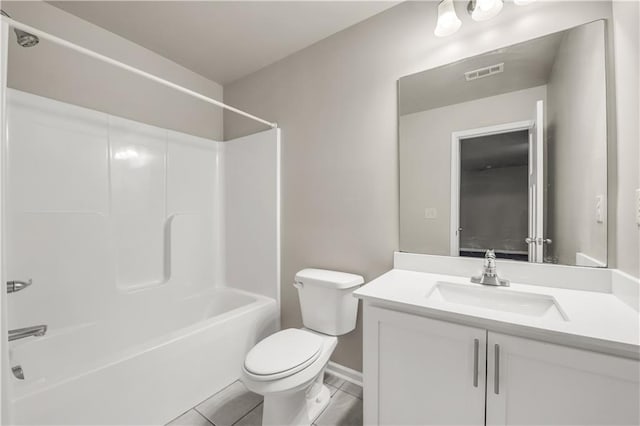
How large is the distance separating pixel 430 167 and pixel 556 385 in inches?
41.1

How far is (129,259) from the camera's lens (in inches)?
75.5

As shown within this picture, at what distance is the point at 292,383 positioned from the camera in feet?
4.03

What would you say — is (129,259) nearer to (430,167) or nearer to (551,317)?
(430,167)

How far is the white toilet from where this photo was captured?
1229mm

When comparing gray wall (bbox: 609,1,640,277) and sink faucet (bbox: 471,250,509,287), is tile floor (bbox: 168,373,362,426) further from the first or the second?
gray wall (bbox: 609,1,640,277)

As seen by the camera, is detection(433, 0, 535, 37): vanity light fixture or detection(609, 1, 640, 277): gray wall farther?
detection(433, 0, 535, 37): vanity light fixture

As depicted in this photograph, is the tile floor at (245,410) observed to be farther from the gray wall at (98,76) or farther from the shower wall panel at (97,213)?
the gray wall at (98,76)

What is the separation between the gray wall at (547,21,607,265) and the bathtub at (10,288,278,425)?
6.00ft

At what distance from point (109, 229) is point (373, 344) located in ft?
6.02

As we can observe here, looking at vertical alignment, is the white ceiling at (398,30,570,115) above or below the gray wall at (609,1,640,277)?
above

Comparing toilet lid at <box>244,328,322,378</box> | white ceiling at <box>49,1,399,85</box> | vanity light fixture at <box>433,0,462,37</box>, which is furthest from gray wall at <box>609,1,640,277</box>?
toilet lid at <box>244,328,322,378</box>

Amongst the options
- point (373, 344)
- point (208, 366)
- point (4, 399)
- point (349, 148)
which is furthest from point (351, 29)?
point (4, 399)

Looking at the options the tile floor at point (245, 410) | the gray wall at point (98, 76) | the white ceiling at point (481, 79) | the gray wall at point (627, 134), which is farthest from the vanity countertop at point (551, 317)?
the gray wall at point (98, 76)

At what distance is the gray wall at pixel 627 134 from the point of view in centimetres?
92
